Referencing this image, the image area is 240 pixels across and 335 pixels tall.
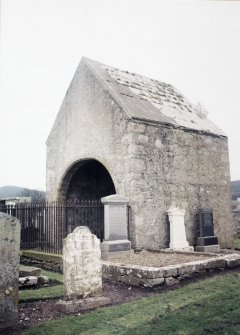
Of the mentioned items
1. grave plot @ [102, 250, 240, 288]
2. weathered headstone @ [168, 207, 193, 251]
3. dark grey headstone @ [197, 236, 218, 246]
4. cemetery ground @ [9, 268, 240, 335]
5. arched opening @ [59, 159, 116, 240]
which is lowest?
cemetery ground @ [9, 268, 240, 335]

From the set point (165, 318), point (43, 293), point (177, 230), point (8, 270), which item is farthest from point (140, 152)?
point (8, 270)

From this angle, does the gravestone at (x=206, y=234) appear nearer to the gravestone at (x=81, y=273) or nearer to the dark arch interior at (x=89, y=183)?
the dark arch interior at (x=89, y=183)

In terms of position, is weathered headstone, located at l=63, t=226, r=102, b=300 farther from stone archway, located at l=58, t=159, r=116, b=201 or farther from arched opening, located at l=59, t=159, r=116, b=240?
stone archway, located at l=58, t=159, r=116, b=201

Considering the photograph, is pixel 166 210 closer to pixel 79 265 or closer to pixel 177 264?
pixel 177 264

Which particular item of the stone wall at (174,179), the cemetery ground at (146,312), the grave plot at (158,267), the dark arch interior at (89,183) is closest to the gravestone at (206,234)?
the stone wall at (174,179)

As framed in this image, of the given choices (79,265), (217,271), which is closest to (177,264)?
(217,271)

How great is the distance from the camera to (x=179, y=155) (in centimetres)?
1138

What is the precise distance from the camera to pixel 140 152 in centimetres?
1011

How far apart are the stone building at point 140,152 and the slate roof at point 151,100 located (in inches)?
1.9

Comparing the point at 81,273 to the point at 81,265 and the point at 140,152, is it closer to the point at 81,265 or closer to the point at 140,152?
the point at 81,265

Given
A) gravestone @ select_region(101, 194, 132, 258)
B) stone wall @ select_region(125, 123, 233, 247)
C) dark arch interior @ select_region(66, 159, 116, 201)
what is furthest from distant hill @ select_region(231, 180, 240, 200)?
gravestone @ select_region(101, 194, 132, 258)

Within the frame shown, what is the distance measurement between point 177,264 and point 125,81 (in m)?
7.89

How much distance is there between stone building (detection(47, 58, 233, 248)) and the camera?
10062mm

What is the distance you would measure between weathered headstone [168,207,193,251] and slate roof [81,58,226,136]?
300 cm
